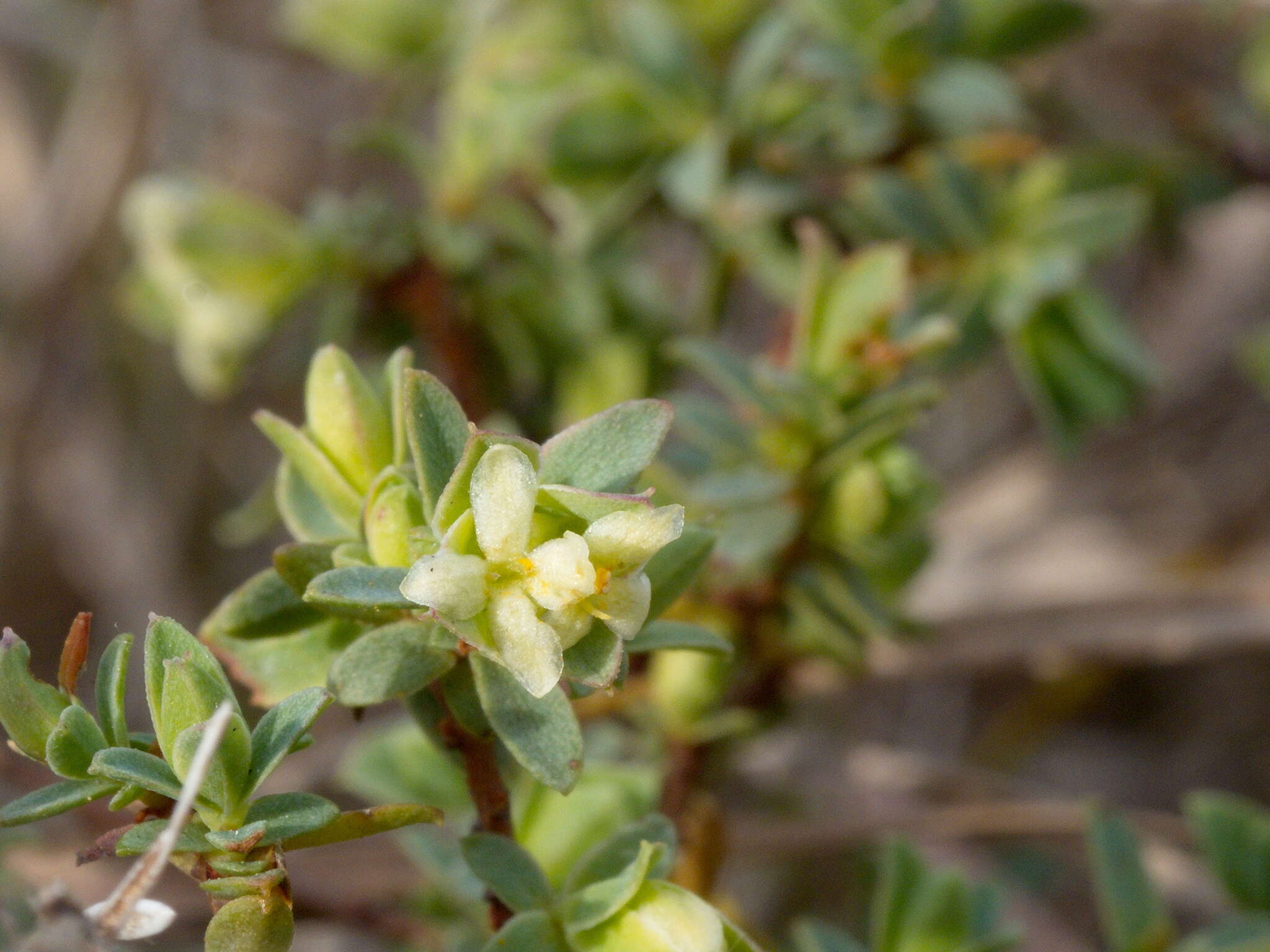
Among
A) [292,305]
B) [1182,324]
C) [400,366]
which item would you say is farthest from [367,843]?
[1182,324]

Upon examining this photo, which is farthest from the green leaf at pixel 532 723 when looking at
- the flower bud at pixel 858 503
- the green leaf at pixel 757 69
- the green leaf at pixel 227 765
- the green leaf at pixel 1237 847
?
the green leaf at pixel 757 69

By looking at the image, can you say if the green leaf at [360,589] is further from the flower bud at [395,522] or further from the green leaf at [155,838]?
the green leaf at [155,838]

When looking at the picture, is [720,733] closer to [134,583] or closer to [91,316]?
[134,583]

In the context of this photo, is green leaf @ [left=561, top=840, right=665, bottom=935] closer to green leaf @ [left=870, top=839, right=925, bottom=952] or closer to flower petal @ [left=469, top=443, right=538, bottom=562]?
flower petal @ [left=469, top=443, right=538, bottom=562]

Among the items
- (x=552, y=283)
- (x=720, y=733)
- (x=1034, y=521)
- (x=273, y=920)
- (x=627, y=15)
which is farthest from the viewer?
(x=1034, y=521)

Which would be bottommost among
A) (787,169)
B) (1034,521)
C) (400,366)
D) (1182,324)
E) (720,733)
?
(1034,521)

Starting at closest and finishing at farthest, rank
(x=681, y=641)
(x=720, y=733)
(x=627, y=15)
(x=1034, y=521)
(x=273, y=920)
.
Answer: (x=273, y=920) → (x=681, y=641) → (x=720, y=733) → (x=627, y=15) → (x=1034, y=521)
